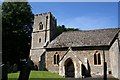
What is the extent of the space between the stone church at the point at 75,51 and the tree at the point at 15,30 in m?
3.20

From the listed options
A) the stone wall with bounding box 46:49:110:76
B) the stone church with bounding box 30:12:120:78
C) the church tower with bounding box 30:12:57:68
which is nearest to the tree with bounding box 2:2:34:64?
the church tower with bounding box 30:12:57:68

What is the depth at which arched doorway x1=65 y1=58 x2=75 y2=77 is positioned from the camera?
3694 centimetres

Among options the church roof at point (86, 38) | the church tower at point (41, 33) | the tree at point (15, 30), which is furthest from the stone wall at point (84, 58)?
the tree at point (15, 30)

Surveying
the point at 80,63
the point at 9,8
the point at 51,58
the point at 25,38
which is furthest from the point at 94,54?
the point at 9,8

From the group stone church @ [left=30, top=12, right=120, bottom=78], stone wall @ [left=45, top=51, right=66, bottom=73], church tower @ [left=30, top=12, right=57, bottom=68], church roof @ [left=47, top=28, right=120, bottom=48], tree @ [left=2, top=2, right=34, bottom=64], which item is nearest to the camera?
stone church @ [left=30, top=12, right=120, bottom=78]

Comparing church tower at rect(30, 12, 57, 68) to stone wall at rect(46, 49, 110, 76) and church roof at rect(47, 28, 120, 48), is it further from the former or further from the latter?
stone wall at rect(46, 49, 110, 76)

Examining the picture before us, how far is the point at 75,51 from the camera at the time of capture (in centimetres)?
3741

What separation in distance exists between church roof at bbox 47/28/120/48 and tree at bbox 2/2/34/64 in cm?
674

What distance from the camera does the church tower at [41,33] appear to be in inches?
1689

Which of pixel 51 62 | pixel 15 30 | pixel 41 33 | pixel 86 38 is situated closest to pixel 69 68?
pixel 51 62

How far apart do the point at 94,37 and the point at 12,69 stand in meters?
14.6

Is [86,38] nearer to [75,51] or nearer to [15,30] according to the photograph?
[75,51]

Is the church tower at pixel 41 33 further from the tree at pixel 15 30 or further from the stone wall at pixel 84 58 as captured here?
the stone wall at pixel 84 58

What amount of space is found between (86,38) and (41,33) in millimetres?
9958
